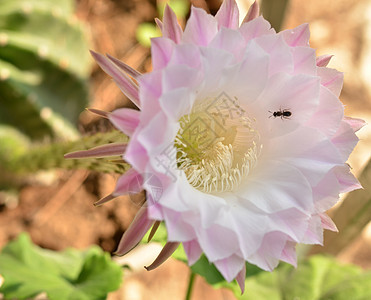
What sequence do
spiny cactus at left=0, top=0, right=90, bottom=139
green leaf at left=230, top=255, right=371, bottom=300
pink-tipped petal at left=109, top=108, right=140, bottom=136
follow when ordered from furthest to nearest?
spiny cactus at left=0, top=0, right=90, bottom=139, green leaf at left=230, top=255, right=371, bottom=300, pink-tipped petal at left=109, top=108, right=140, bottom=136

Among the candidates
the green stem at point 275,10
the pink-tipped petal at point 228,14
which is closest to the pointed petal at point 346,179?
the pink-tipped petal at point 228,14

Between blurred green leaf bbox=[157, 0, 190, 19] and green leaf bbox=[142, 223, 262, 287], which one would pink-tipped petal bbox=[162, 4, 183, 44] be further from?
blurred green leaf bbox=[157, 0, 190, 19]

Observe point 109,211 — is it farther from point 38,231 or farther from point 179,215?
point 179,215

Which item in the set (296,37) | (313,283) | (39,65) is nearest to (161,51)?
(296,37)

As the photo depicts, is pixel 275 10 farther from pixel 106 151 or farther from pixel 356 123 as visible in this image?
pixel 106 151

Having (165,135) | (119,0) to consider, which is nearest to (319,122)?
(165,135)

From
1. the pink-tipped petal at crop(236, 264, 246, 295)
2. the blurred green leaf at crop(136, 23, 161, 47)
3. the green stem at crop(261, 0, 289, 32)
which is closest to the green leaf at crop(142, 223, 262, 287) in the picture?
the pink-tipped petal at crop(236, 264, 246, 295)

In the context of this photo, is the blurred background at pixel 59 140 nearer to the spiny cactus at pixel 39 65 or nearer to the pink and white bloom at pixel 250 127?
the spiny cactus at pixel 39 65
